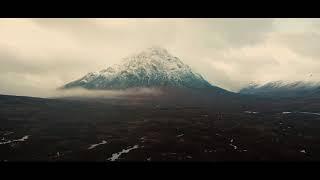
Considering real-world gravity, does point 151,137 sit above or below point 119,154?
above

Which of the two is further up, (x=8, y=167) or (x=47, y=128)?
(x=8, y=167)

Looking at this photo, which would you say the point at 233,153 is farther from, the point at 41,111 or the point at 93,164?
the point at 41,111

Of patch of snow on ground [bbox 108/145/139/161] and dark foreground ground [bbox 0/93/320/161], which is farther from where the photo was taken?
dark foreground ground [bbox 0/93/320/161]

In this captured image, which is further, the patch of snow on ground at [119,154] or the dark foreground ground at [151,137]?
the dark foreground ground at [151,137]

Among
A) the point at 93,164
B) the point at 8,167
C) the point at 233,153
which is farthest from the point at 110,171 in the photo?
the point at 233,153

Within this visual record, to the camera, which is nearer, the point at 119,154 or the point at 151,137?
the point at 119,154
